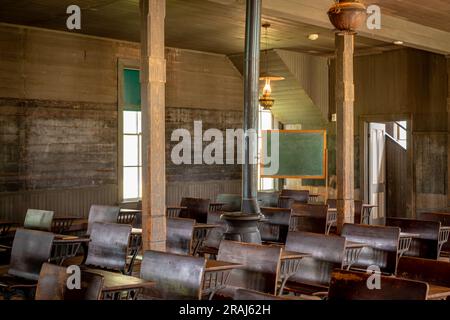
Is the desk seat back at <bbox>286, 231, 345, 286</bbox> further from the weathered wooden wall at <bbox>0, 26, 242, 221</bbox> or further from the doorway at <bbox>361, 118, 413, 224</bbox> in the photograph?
the doorway at <bbox>361, 118, 413, 224</bbox>

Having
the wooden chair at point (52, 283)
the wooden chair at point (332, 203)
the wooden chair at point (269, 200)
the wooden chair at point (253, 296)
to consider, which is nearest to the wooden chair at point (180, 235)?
the wooden chair at point (52, 283)

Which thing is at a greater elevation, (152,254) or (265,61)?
(265,61)

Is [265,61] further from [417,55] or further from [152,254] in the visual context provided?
[152,254]

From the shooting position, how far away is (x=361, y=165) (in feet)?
45.4

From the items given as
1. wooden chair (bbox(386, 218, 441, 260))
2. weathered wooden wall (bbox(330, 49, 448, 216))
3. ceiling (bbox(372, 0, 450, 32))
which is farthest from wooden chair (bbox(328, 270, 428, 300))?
weathered wooden wall (bbox(330, 49, 448, 216))

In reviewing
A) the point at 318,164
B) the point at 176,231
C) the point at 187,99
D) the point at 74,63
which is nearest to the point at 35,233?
the point at 176,231

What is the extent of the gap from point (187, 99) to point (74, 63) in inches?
110

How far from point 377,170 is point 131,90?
583 centimetres

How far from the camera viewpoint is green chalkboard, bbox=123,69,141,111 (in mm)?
12132

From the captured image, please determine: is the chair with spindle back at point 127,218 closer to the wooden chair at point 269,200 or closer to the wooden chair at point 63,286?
the wooden chair at point 269,200

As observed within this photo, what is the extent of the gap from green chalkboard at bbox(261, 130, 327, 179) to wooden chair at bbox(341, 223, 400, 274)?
7462 millimetres

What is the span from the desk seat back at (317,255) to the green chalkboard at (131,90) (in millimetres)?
7109

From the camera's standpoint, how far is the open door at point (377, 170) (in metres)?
14.0

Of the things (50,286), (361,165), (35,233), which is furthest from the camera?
(361,165)
